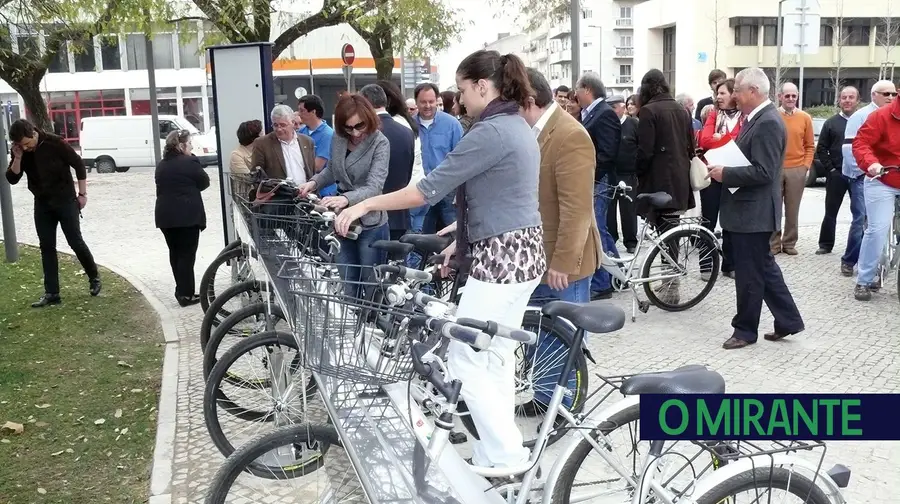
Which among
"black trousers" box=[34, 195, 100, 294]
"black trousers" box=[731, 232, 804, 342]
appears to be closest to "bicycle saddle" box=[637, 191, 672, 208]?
"black trousers" box=[731, 232, 804, 342]

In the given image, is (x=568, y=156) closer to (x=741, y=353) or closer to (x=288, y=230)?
(x=288, y=230)

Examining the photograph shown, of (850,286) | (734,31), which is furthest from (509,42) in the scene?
(850,286)

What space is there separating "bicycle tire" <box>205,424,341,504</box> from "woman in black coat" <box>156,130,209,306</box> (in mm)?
5580

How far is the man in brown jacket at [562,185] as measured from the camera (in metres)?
4.76

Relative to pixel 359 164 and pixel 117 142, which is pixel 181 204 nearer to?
pixel 359 164

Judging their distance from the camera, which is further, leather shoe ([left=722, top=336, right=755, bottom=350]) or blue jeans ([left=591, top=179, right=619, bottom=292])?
blue jeans ([left=591, top=179, right=619, bottom=292])

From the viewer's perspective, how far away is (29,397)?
20.0 ft

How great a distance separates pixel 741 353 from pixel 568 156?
2591 mm

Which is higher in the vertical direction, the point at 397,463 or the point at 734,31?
the point at 734,31

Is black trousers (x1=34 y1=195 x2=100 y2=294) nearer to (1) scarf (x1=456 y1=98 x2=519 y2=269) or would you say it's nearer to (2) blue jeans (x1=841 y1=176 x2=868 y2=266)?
(1) scarf (x1=456 y1=98 x2=519 y2=269)

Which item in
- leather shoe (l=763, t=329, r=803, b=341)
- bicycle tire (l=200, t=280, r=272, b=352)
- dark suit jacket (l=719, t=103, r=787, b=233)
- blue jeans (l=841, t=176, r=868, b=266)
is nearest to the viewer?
bicycle tire (l=200, t=280, r=272, b=352)

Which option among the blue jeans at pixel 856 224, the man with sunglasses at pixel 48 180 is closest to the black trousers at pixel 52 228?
the man with sunglasses at pixel 48 180

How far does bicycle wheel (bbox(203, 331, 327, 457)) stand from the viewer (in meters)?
4.35

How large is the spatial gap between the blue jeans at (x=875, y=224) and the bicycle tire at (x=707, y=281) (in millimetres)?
1410
